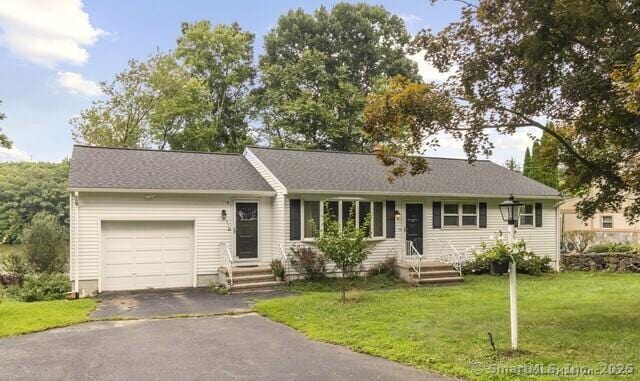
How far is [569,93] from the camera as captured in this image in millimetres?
7426

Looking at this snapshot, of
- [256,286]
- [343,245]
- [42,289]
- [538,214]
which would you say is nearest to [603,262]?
[538,214]

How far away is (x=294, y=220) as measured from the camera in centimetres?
1477

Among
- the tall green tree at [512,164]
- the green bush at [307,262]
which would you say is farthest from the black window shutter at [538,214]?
the tall green tree at [512,164]

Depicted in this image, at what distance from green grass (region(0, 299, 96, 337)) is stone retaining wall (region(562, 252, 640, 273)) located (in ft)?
56.9

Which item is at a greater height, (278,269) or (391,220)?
(391,220)

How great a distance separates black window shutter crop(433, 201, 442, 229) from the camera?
16889mm

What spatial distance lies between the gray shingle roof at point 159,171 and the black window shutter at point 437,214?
5858 millimetres

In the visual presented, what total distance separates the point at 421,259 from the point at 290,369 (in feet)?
36.0

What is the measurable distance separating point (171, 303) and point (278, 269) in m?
3.59

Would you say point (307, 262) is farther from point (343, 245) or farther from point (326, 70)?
point (326, 70)

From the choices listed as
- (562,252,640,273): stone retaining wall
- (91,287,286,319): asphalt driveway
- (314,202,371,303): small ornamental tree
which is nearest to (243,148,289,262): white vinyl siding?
(91,287,286,319): asphalt driveway

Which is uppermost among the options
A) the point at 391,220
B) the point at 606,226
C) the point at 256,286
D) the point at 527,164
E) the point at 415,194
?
the point at 527,164

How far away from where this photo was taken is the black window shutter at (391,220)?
1607 centimetres

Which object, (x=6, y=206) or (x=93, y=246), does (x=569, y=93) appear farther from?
(x=6, y=206)
